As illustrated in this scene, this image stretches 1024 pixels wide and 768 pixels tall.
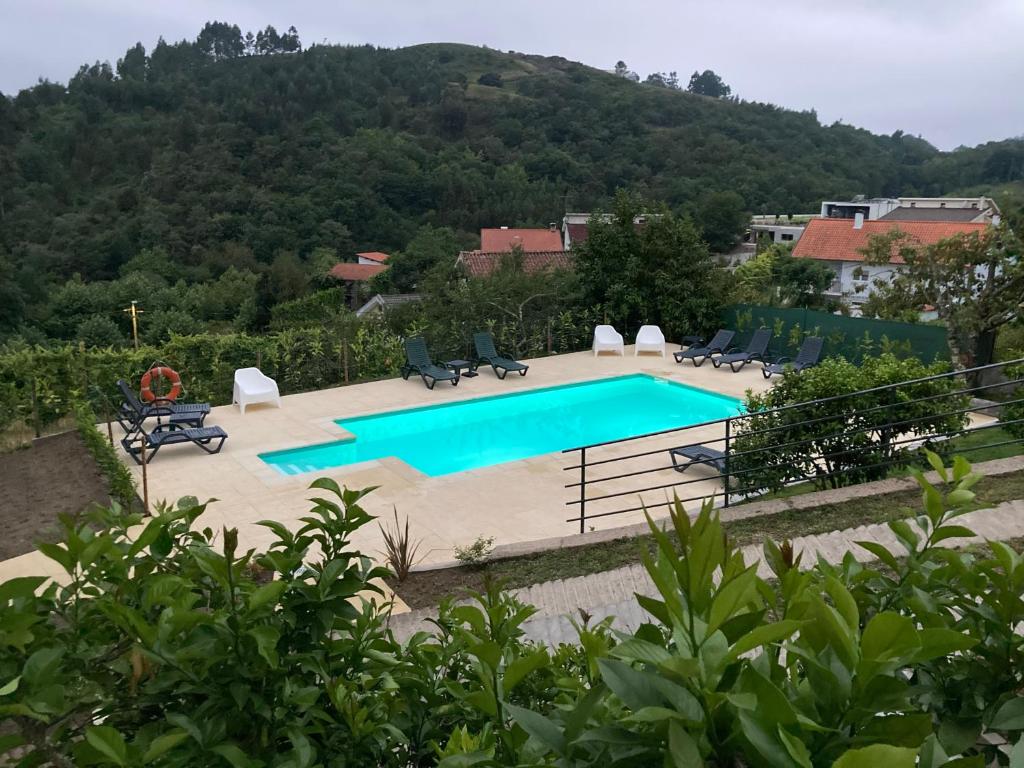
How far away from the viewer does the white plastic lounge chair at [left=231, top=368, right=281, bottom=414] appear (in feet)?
38.8

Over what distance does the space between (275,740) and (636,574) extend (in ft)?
12.8

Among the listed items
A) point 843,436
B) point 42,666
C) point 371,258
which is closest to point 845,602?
point 42,666

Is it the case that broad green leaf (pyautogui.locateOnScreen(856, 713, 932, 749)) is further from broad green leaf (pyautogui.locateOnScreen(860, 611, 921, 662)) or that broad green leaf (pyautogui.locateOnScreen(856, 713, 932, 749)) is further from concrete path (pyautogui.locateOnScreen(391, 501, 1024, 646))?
concrete path (pyautogui.locateOnScreen(391, 501, 1024, 646))

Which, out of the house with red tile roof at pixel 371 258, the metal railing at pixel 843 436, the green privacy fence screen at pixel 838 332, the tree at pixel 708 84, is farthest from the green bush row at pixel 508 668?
the tree at pixel 708 84

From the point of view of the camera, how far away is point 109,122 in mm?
61500

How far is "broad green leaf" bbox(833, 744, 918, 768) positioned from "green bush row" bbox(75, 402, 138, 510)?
7.43 metres

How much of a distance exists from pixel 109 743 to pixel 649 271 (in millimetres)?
16044

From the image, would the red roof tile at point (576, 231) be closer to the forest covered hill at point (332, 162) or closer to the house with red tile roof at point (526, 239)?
the house with red tile roof at point (526, 239)

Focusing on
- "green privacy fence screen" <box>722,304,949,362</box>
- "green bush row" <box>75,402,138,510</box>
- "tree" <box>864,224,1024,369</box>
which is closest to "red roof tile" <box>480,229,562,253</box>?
"green privacy fence screen" <box>722,304,949,362</box>

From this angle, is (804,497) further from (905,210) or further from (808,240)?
(905,210)

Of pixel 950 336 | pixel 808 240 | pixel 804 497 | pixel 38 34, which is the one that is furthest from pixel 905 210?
pixel 38 34

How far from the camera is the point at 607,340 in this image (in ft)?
51.9

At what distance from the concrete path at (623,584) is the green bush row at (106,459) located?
4.28 m

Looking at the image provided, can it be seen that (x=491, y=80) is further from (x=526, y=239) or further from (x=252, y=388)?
(x=252, y=388)
